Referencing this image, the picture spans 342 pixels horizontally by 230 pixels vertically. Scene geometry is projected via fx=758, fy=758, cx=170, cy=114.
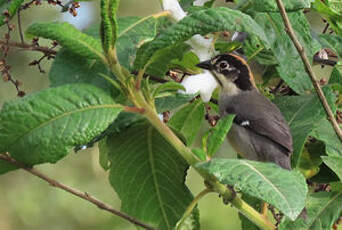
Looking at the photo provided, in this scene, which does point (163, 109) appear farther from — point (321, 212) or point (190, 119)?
point (321, 212)

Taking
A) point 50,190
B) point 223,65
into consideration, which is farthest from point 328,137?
point 50,190

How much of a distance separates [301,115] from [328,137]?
0.08 metres

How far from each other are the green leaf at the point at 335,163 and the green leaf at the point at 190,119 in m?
0.37

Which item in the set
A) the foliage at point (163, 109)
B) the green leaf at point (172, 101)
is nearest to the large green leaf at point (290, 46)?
the foliage at point (163, 109)

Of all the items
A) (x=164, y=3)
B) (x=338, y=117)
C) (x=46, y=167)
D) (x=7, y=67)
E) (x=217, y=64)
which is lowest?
(x=46, y=167)

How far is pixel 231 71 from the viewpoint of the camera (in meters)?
2.31

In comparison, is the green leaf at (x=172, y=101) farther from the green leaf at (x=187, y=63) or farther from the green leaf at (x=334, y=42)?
the green leaf at (x=334, y=42)

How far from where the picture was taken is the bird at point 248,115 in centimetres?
197

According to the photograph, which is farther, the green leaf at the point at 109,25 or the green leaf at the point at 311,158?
the green leaf at the point at 311,158

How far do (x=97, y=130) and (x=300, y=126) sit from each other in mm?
542

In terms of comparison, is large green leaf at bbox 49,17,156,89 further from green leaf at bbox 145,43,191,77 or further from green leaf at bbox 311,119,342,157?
green leaf at bbox 311,119,342,157

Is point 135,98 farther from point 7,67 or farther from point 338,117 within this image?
point 338,117

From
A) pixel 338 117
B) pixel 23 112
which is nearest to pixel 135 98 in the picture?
pixel 23 112

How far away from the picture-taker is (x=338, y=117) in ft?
6.61
